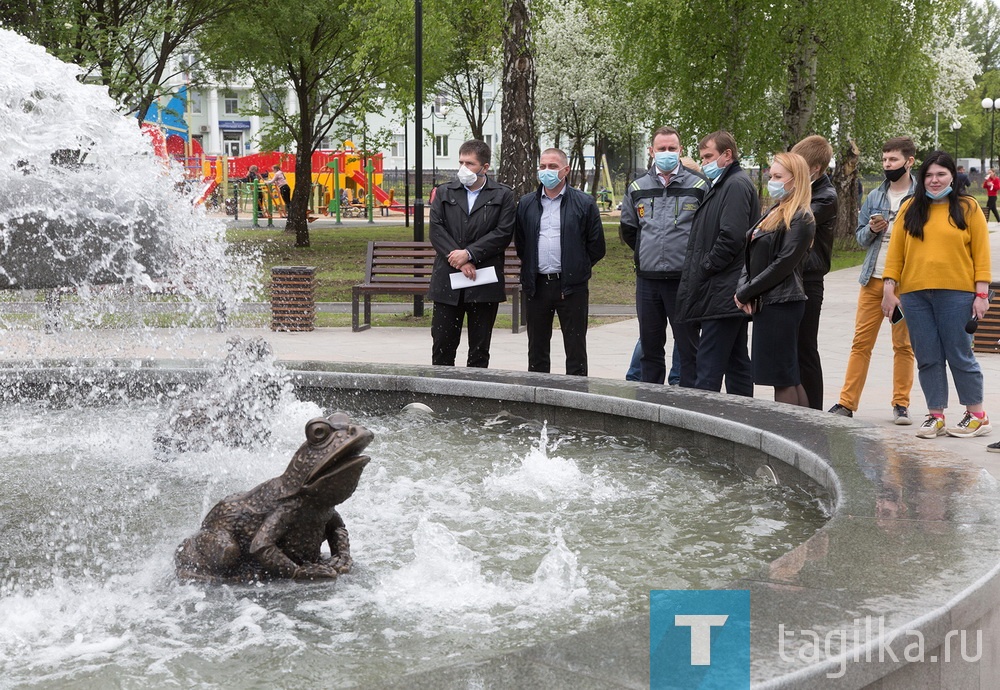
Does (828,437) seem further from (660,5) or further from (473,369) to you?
(660,5)

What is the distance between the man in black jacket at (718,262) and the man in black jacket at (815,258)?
1.36 feet

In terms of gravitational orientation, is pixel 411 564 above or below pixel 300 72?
below

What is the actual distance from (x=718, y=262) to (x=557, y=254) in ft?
Answer: 4.95

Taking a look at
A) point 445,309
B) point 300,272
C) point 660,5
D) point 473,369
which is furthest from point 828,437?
point 660,5

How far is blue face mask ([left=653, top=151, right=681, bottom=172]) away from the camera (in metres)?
8.35

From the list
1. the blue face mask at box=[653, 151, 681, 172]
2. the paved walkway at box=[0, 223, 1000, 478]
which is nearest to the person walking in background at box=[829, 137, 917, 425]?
the paved walkway at box=[0, 223, 1000, 478]

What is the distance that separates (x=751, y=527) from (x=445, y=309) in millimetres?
4203

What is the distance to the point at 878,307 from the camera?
340 inches

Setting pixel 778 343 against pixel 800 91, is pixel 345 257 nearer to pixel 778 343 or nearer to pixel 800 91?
pixel 800 91

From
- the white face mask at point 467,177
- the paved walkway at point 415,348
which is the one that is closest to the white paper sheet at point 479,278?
the white face mask at point 467,177

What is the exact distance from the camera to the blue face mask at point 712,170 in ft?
26.5

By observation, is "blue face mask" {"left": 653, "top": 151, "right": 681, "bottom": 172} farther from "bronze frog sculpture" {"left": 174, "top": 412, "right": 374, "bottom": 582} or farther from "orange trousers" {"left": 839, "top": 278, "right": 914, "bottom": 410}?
"bronze frog sculpture" {"left": 174, "top": 412, "right": 374, "bottom": 582}

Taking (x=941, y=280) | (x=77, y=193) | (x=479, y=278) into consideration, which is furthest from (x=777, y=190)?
(x=77, y=193)

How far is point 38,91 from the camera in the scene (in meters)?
5.42
